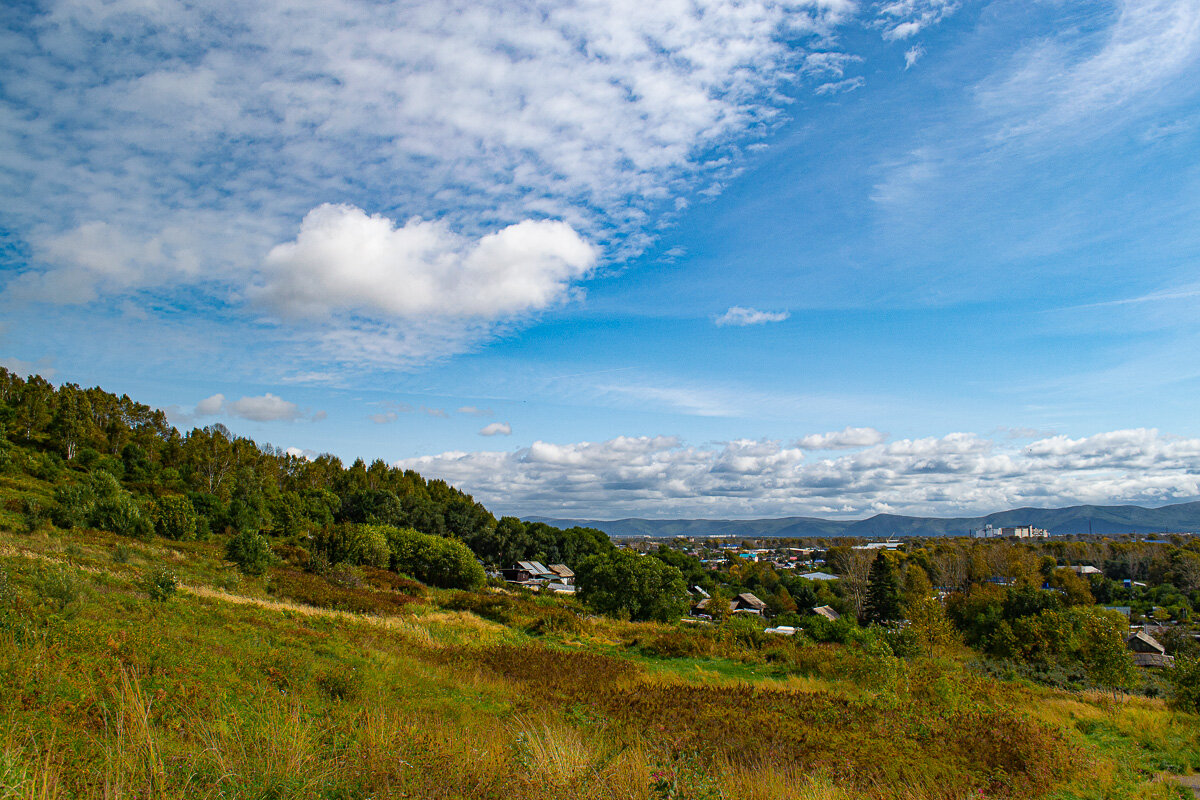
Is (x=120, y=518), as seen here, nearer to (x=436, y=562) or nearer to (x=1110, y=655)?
(x=436, y=562)

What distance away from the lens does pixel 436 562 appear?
179ft

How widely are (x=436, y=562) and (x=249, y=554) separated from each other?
25.8 metres

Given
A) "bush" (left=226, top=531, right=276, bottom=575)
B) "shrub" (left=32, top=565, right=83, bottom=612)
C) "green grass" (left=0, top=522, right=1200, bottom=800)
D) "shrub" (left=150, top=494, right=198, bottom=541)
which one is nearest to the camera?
"green grass" (left=0, top=522, right=1200, bottom=800)

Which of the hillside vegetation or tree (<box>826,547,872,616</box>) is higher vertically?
the hillside vegetation

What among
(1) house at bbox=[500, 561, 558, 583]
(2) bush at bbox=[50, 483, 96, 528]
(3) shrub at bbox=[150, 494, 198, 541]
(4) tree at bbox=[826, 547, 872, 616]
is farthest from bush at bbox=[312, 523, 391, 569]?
(4) tree at bbox=[826, 547, 872, 616]

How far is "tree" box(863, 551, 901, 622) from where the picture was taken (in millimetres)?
63875

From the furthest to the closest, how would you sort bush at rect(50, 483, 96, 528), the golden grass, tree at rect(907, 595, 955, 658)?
bush at rect(50, 483, 96, 528) < tree at rect(907, 595, 955, 658) < the golden grass

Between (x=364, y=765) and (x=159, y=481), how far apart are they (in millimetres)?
76142

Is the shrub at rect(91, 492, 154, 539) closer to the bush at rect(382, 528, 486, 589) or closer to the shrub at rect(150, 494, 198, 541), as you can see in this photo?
the shrub at rect(150, 494, 198, 541)

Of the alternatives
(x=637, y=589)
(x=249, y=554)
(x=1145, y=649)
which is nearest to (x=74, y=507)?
(x=249, y=554)

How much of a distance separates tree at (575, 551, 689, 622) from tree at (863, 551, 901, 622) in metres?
32.1

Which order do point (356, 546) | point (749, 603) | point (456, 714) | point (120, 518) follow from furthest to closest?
1. point (749, 603)
2. point (356, 546)
3. point (120, 518)
4. point (456, 714)

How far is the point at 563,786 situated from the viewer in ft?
15.3

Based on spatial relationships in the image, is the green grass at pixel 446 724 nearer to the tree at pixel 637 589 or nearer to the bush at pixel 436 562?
the tree at pixel 637 589
